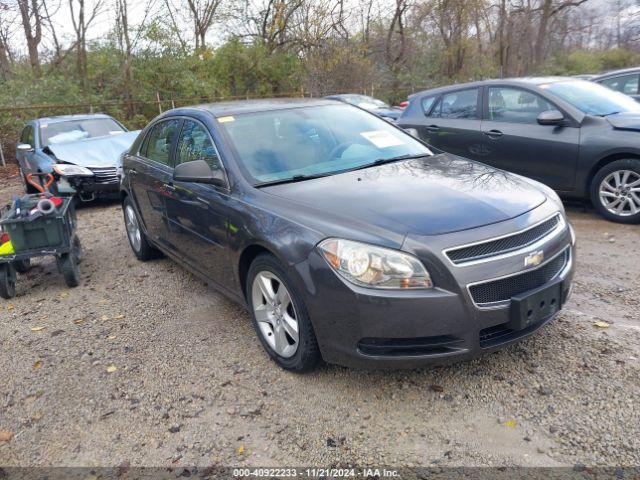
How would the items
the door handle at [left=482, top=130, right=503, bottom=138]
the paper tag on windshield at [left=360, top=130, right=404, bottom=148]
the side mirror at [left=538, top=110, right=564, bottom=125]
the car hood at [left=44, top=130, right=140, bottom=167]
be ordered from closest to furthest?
the paper tag on windshield at [left=360, top=130, right=404, bottom=148] < the side mirror at [left=538, top=110, right=564, bottom=125] < the door handle at [left=482, top=130, right=503, bottom=138] < the car hood at [left=44, top=130, right=140, bottom=167]

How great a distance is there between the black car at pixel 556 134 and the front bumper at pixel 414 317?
11.8 feet

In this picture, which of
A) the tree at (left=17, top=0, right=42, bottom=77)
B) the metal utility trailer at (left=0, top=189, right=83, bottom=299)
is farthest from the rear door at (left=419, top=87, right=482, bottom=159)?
the tree at (left=17, top=0, right=42, bottom=77)

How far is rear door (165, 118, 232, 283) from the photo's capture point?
3.70 metres

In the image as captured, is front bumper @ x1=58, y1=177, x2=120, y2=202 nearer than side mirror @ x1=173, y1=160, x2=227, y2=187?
No

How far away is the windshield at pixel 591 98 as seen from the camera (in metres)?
6.13

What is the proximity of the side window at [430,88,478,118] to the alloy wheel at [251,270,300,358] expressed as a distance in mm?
4772

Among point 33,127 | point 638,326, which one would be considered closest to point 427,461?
point 638,326

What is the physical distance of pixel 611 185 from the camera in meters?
5.82

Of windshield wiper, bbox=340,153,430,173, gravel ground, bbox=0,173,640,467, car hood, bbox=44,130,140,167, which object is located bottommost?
gravel ground, bbox=0,173,640,467

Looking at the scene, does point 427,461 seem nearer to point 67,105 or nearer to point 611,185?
point 611,185

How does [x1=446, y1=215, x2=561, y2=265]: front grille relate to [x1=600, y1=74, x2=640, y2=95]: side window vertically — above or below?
below

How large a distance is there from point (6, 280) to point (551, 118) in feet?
19.4

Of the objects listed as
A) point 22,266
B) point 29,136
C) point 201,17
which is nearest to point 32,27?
point 201,17

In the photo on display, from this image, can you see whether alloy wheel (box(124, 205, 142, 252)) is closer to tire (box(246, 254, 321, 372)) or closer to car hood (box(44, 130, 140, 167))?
tire (box(246, 254, 321, 372))
